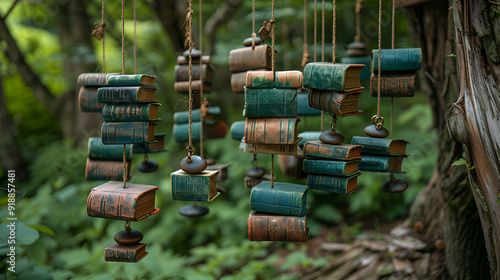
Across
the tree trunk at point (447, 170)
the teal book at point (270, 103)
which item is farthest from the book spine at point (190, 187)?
the tree trunk at point (447, 170)

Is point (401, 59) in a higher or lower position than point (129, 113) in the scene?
higher

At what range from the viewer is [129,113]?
55.7 inches

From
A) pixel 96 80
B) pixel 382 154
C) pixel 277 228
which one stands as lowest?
pixel 277 228

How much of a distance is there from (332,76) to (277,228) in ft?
1.89

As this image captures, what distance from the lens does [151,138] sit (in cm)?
146

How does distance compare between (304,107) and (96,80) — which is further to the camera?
(304,107)

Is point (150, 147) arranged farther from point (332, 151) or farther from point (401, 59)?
point (401, 59)

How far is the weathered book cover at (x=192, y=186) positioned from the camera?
1369 millimetres

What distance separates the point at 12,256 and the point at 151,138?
1305mm

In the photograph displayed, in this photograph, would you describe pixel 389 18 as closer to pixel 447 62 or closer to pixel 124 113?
pixel 447 62

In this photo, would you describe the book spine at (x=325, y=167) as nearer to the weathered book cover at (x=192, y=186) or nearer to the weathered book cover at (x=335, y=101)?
the weathered book cover at (x=335, y=101)

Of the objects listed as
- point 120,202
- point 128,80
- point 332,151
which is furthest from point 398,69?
point 120,202

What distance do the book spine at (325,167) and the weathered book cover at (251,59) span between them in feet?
1.48

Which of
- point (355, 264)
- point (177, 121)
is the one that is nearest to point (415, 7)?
point (177, 121)
